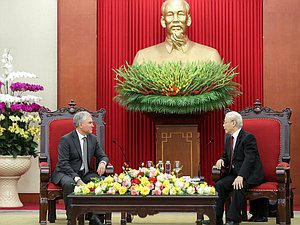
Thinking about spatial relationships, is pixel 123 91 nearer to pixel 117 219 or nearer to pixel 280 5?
pixel 117 219

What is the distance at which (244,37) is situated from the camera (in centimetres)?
1006

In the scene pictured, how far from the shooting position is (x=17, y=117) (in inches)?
367

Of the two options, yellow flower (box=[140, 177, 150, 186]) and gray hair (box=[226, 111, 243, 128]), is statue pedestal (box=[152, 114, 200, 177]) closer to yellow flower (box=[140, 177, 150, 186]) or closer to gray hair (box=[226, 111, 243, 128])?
gray hair (box=[226, 111, 243, 128])

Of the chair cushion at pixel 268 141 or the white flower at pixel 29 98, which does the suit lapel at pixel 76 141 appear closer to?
the white flower at pixel 29 98

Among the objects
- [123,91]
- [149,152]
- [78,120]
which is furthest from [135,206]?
[149,152]

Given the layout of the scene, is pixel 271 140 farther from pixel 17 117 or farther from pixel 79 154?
pixel 17 117

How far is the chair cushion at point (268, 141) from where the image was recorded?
812 centimetres

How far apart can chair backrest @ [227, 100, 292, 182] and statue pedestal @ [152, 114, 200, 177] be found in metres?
0.79

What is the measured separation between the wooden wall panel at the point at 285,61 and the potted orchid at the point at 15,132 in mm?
2750

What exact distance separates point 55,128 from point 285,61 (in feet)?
9.93

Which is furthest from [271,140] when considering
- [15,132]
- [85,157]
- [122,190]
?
[15,132]

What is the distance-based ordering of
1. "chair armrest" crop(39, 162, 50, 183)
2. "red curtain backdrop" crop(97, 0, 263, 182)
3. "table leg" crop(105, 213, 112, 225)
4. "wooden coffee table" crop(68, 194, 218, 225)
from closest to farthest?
"wooden coffee table" crop(68, 194, 218, 225) < "table leg" crop(105, 213, 112, 225) < "chair armrest" crop(39, 162, 50, 183) < "red curtain backdrop" crop(97, 0, 263, 182)

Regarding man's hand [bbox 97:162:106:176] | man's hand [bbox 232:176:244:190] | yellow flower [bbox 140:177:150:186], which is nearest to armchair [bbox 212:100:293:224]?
man's hand [bbox 232:176:244:190]

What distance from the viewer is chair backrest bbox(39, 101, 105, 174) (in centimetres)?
834
